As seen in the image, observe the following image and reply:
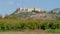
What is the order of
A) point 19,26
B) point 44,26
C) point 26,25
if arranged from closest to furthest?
point 19,26 < point 26,25 < point 44,26

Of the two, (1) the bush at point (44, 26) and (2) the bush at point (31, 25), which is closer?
(2) the bush at point (31, 25)

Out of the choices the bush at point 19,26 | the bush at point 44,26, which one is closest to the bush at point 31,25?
the bush at point 19,26

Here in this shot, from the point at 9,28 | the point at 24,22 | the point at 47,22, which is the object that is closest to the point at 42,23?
the point at 47,22

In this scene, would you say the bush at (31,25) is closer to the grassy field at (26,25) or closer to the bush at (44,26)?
the grassy field at (26,25)

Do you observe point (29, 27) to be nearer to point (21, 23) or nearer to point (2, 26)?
point (21, 23)

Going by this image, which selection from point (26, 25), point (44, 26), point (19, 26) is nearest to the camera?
point (19, 26)

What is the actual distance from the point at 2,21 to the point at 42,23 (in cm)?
333

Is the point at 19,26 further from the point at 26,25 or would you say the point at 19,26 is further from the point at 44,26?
the point at 44,26

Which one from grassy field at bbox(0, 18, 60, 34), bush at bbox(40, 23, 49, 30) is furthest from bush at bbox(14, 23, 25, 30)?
bush at bbox(40, 23, 49, 30)

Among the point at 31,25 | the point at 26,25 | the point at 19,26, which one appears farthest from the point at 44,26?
the point at 19,26

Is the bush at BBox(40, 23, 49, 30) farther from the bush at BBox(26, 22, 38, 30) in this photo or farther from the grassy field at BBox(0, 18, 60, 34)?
the bush at BBox(26, 22, 38, 30)

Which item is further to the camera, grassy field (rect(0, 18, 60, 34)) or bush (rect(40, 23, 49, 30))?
bush (rect(40, 23, 49, 30))

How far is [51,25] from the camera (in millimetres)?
16031

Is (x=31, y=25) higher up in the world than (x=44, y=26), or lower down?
higher up
